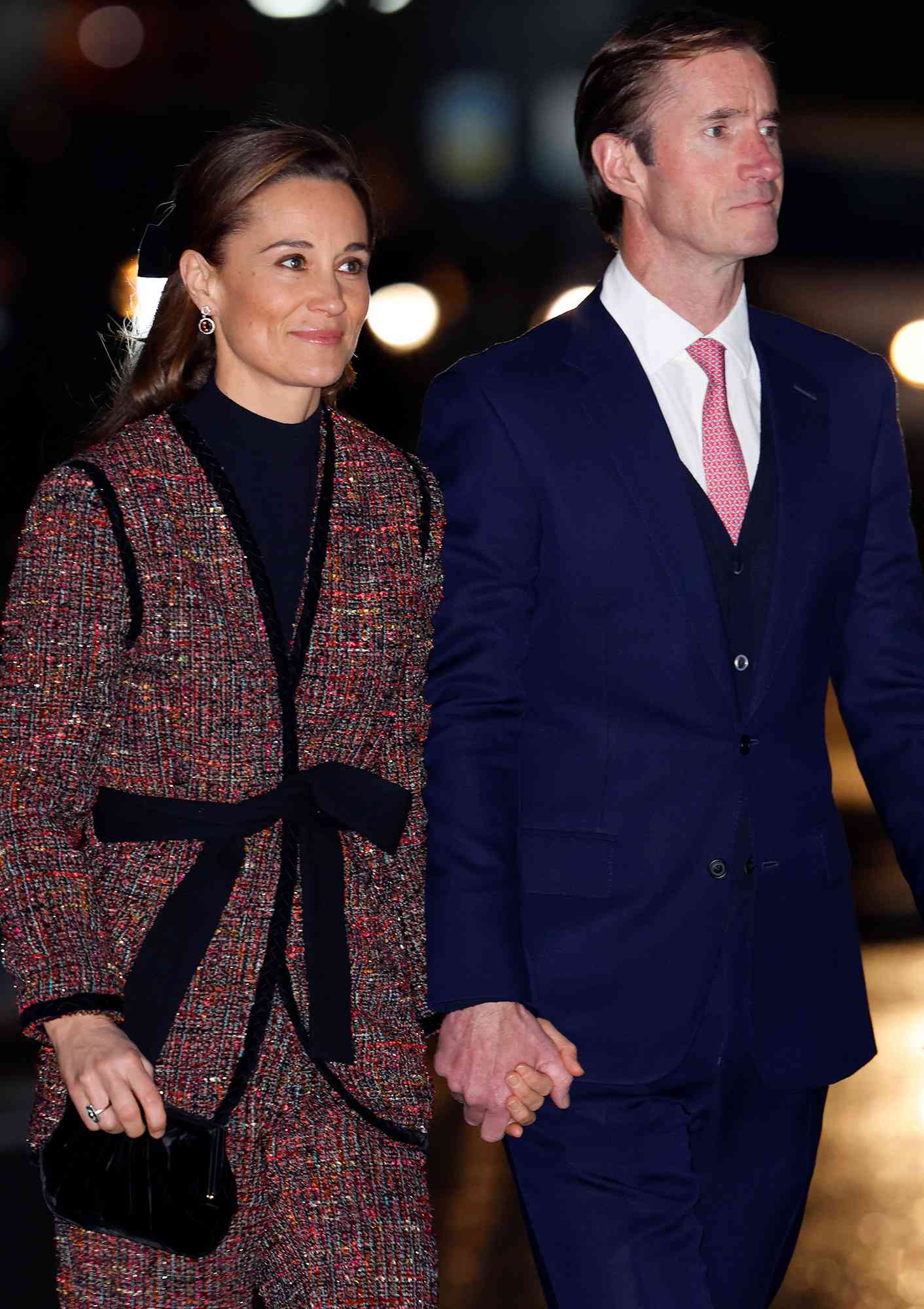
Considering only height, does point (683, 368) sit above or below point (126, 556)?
above

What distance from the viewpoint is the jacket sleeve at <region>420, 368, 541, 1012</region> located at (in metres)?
2.52

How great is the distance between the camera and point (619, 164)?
2846 millimetres

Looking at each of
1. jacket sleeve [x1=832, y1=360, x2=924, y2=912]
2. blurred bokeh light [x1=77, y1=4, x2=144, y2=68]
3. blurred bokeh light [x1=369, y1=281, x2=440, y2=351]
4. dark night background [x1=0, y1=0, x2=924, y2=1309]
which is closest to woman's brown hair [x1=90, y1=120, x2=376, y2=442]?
jacket sleeve [x1=832, y1=360, x2=924, y2=912]

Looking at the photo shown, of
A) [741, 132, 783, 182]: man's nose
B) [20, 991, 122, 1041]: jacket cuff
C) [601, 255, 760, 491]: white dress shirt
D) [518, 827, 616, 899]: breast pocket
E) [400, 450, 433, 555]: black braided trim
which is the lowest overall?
[20, 991, 122, 1041]: jacket cuff

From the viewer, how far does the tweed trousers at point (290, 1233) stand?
7.50 ft

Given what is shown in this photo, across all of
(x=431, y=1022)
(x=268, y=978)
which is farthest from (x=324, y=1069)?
(x=431, y=1022)

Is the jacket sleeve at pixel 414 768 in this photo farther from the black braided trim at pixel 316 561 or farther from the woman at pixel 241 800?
the black braided trim at pixel 316 561

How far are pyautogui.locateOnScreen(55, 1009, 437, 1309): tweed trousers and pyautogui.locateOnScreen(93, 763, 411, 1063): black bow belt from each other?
70mm

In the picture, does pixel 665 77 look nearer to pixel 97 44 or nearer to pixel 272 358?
pixel 272 358

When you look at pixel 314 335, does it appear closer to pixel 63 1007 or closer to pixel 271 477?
pixel 271 477

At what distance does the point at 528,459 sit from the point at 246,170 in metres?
0.52

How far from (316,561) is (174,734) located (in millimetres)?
281

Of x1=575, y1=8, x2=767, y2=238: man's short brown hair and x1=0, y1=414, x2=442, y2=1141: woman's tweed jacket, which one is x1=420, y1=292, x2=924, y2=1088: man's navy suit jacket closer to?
x1=0, y1=414, x2=442, y2=1141: woman's tweed jacket

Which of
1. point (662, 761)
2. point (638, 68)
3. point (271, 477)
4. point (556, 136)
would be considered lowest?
point (662, 761)
